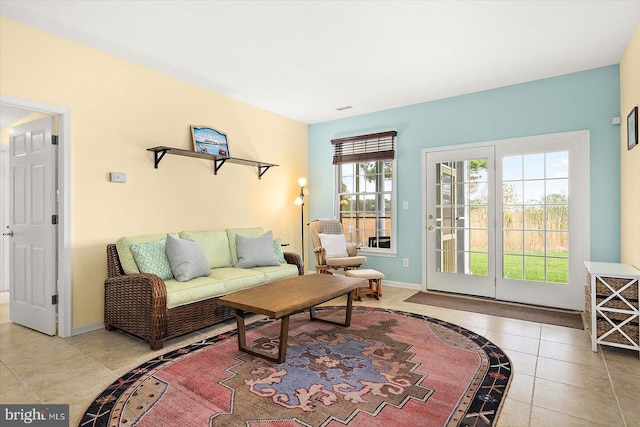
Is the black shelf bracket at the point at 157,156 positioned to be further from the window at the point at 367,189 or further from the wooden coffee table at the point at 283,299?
the window at the point at 367,189

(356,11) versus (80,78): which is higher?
(356,11)

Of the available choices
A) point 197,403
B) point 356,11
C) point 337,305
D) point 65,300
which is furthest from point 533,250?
point 65,300

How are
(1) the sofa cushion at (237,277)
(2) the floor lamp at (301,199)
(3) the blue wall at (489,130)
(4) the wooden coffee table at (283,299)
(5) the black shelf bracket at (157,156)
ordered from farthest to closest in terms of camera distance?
1. (2) the floor lamp at (301,199)
2. (5) the black shelf bracket at (157,156)
3. (3) the blue wall at (489,130)
4. (1) the sofa cushion at (237,277)
5. (4) the wooden coffee table at (283,299)

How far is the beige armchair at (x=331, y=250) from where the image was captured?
4.73 meters

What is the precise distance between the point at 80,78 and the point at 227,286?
2.40 metres

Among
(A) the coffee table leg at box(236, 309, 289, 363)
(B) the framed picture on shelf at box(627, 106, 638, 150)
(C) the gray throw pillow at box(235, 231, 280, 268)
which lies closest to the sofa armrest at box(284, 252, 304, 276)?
(C) the gray throw pillow at box(235, 231, 280, 268)

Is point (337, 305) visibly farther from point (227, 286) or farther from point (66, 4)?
point (66, 4)

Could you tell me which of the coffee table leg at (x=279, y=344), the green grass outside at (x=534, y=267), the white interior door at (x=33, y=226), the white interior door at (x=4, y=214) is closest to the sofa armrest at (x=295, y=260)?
the coffee table leg at (x=279, y=344)

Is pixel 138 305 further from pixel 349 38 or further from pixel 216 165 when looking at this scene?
pixel 349 38

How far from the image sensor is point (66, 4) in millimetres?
2643

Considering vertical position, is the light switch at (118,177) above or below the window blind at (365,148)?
below

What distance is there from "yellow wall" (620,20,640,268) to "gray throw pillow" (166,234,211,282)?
3918mm

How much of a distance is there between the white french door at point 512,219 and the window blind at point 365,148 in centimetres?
61

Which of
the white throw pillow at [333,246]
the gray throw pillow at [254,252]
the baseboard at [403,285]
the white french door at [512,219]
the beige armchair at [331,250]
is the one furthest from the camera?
the baseboard at [403,285]
